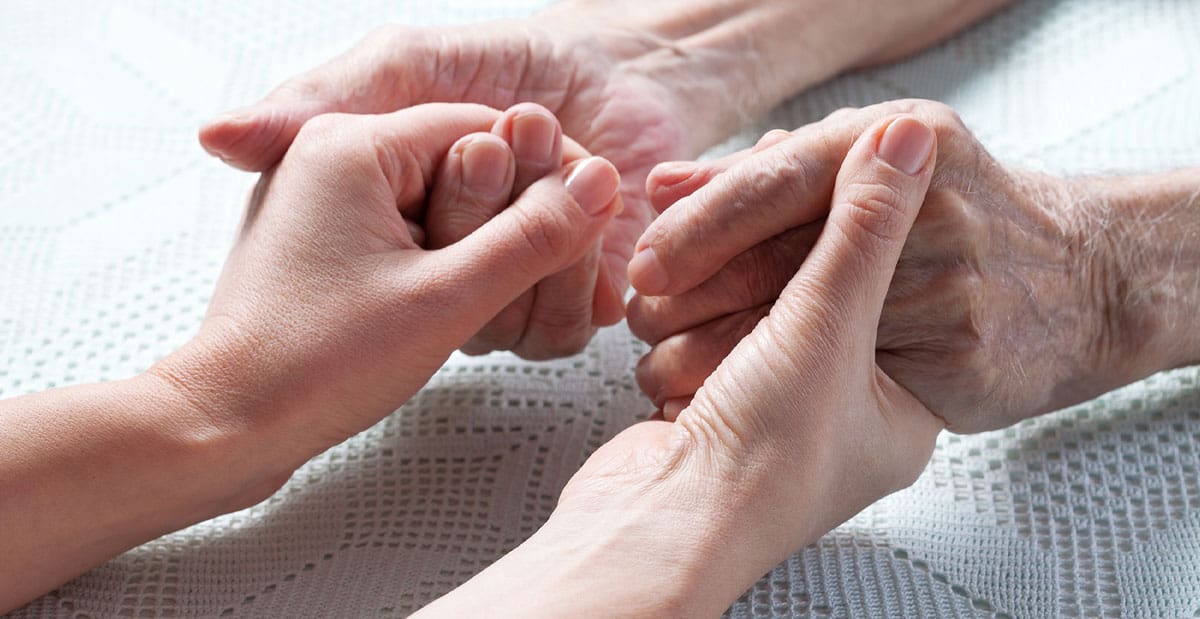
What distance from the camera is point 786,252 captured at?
0.90 m

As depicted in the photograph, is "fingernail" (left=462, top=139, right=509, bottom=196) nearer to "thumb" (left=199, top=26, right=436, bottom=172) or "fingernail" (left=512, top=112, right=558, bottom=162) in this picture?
"fingernail" (left=512, top=112, right=558, bottom=162)

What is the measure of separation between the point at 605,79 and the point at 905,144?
0.48 m

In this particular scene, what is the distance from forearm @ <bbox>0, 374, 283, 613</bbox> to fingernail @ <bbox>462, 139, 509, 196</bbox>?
288 mm

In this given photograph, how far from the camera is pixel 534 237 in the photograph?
3.07 ft

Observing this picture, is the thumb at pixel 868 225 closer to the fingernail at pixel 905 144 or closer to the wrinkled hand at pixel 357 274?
the fingernail at pixel 905 144

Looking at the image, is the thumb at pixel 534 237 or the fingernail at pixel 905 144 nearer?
the fingernail at pixel 905 144

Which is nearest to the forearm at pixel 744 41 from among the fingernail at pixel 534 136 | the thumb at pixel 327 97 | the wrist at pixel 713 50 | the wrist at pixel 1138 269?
the wrist at pixel 713 50

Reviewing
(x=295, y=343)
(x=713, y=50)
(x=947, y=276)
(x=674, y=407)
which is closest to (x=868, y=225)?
(x=947, y=276)

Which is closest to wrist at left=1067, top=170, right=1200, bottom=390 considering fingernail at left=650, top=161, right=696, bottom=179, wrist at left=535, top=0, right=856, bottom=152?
fingernail at left=650, top=161, right=696, bottom=179

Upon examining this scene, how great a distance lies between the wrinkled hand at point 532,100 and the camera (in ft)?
3.32

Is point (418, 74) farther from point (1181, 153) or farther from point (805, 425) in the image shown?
point (1181, 153)

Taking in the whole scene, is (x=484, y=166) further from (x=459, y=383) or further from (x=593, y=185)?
(x=459, y=383)

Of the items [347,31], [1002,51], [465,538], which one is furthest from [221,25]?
[1002,51]

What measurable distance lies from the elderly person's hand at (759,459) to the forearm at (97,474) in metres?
0.26
